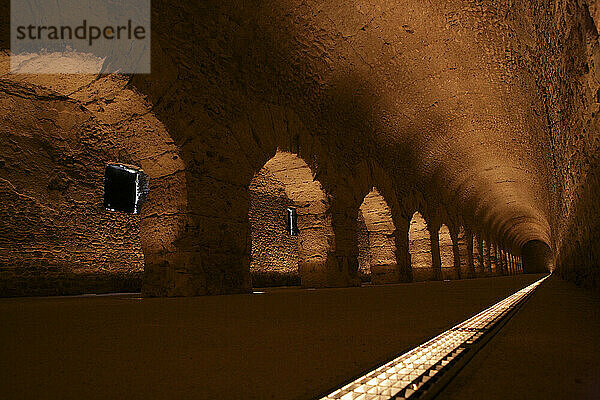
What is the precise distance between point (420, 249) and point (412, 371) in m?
11.2

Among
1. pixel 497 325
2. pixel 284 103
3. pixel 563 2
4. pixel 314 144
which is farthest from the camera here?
pixel 314 144

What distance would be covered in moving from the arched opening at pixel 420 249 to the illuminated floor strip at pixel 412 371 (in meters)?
10.1

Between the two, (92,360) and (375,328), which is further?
(375,328)

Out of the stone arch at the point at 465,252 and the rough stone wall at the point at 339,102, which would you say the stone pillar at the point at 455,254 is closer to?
the stone arch at the point at 465,252

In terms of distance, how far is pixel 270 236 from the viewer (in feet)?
36.4

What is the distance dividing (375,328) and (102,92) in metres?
3.83

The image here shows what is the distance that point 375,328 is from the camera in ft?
6.61

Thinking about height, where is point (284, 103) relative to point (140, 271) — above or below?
above

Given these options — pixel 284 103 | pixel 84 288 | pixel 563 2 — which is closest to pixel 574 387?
pixel 563 2

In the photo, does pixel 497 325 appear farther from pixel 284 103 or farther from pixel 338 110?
pixel 338 110

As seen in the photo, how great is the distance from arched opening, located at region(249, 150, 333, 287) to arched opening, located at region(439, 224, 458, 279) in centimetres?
534

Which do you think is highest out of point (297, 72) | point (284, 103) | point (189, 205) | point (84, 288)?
point (297, 72)

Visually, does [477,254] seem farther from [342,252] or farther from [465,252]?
[342,252]

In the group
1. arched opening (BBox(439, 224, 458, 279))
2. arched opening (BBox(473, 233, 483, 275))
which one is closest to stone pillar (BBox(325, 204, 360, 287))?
arched opening (BBox(439, 224, 458, 279))
